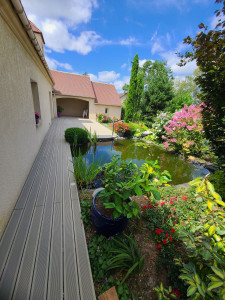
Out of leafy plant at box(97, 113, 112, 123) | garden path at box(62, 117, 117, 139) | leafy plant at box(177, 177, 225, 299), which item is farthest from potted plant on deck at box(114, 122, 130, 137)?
leafy plant at box(177, 177, 225, 299)

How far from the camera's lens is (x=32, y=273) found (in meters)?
1.32

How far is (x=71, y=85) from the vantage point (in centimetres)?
1296

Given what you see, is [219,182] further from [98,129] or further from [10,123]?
[98,129]

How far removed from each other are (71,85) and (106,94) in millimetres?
4345

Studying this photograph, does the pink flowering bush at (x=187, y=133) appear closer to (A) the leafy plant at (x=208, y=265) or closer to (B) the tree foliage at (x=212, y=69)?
(B) the tree foliage at (x=212, y=69)

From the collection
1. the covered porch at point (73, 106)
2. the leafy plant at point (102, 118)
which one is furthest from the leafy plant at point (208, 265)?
the covered porch at point (73, 106)

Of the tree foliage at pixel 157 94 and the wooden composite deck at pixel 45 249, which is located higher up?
the tree foliage at pixel 157 94

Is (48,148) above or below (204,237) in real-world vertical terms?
below

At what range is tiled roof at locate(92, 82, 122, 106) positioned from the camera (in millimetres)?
14520

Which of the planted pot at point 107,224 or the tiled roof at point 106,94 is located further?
the tiled roof at point 106,94

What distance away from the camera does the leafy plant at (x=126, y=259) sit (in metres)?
1.41

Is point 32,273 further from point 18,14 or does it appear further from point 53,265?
point 18,14

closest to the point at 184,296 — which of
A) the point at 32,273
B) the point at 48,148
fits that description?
the point at 32,273

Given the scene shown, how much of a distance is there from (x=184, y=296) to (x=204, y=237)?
2.35 feet
